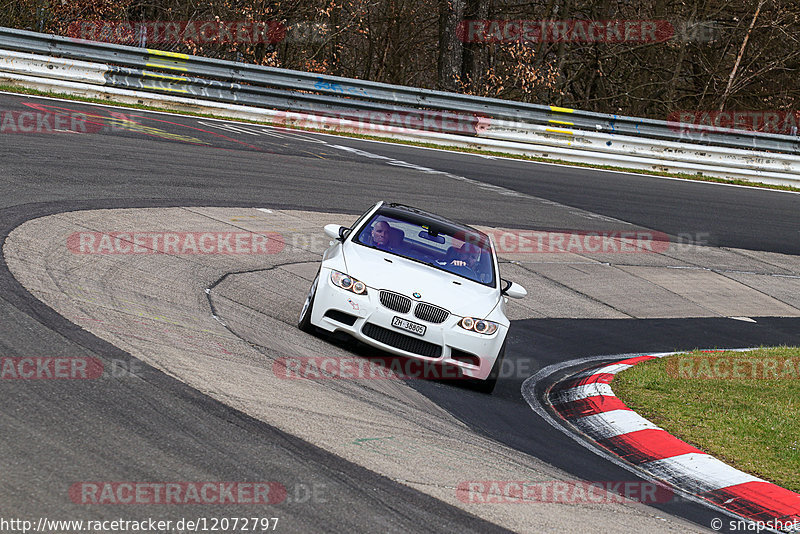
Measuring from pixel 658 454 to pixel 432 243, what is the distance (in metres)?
3.31

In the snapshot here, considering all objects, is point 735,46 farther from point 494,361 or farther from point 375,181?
point 494,361

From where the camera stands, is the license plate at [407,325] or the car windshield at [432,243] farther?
the car windshield at [432,243]

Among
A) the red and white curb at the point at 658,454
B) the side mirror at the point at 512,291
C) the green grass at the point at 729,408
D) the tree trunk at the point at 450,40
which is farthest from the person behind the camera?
the tree trunk at the point at 450,40

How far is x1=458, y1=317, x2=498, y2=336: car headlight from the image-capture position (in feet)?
28.0

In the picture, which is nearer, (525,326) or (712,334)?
(525,326)

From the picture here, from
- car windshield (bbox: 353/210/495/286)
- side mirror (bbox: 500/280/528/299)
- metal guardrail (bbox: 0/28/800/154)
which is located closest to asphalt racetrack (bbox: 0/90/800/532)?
side mirror (bbox: 500/280/528/299)

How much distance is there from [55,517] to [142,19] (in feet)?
85.0

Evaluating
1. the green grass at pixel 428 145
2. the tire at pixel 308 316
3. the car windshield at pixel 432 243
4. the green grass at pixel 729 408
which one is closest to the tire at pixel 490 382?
the car windshield at pixel 432 243

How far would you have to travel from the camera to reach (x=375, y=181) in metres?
16.9

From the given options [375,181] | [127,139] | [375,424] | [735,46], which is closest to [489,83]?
[735,46]

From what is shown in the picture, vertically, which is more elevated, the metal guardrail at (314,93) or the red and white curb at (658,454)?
the metal guardrail at (314,93)

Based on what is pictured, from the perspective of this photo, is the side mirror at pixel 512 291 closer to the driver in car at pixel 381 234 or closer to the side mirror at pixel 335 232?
the driver in car at pixel 381 234

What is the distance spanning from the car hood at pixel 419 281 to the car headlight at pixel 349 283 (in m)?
0.05

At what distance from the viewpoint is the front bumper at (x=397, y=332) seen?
8.39 m
